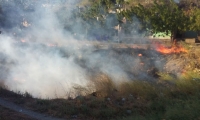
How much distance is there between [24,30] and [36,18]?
1715 mm

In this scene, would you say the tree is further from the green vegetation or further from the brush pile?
the green vegetation

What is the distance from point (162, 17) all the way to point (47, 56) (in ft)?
35.3

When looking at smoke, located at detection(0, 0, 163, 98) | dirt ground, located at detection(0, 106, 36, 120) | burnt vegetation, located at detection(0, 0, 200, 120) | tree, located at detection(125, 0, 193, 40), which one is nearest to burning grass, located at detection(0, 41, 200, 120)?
burnt vegetation, located at detection(0, 0, 200, 120)

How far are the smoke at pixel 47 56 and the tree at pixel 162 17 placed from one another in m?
4.46

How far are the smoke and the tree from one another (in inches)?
176

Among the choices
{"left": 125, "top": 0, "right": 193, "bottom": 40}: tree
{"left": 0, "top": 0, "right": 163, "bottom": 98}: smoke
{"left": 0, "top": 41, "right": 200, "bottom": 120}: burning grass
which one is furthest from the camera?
{"left": 125, "top": 0, "right": 193, "bottom": 40}: tree

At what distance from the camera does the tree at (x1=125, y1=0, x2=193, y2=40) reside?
26.0m

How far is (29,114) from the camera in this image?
9.91 meters

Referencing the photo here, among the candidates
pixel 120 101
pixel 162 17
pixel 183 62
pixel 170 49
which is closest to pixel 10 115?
pixel 120 101

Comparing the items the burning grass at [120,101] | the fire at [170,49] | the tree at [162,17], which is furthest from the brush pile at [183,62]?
the burning grass at [120,101]

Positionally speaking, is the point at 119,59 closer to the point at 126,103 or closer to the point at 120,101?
the point at 120,101

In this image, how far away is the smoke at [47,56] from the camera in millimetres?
15625

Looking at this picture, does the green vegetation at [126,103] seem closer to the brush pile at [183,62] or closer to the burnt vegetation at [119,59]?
the burnt vegetation at [119,59]

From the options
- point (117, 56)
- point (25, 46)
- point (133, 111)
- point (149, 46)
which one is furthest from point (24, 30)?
point (133, 111)
